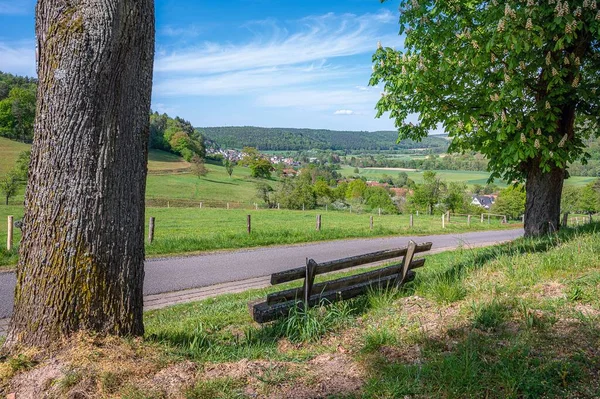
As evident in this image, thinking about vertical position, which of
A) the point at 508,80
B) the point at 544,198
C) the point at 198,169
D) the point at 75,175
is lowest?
the point at 198,169

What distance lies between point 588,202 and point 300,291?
8383 centimetres

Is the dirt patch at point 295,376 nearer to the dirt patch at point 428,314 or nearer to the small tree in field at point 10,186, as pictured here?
the dirt patch at point 428,314

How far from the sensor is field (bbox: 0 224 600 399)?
10.1ft

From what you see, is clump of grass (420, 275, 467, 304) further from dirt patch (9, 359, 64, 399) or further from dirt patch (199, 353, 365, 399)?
dirt patch (9, 359, 64, 399)

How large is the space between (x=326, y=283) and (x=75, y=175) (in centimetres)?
316

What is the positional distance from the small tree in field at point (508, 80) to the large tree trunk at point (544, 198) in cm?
2

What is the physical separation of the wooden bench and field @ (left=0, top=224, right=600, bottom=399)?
201 mm

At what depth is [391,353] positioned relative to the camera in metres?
3.76

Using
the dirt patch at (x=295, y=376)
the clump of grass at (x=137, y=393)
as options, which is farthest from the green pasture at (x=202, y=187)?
the clump of grass at (x=137, y=393)

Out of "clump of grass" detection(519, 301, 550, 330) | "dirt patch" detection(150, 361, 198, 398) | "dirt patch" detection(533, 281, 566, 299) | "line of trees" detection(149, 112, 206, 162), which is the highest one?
"line of trees" detection(149, 112, 206, 162)

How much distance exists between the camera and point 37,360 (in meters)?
3.37

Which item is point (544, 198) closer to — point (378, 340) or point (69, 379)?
point (378, 340)

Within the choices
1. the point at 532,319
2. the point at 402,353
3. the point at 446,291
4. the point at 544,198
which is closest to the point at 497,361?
the point at 402,353

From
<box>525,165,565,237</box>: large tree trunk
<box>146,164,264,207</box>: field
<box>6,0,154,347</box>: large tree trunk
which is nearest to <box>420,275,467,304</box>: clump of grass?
<box>6,0,154,347</box>: large tree trunk
